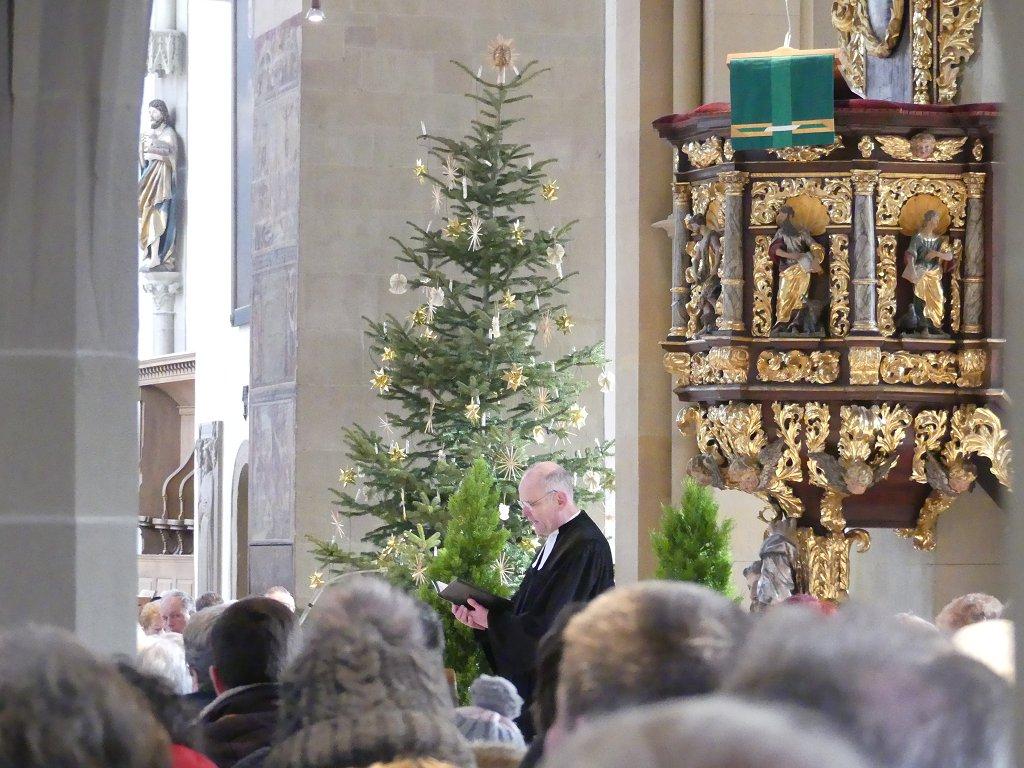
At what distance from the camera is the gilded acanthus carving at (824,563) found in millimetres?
9117

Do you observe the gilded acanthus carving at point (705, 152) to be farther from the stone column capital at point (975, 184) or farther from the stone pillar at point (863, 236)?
the stone column capital at point (975, 184)

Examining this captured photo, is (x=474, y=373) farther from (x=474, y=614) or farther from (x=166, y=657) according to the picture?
(x=166, y=657)

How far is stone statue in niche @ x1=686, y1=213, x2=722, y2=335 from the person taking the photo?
9.05 metres

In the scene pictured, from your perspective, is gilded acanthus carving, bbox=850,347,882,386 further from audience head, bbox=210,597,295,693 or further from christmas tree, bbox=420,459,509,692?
audience head, bbox=210,597,295,693

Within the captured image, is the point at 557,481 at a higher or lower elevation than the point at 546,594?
higher

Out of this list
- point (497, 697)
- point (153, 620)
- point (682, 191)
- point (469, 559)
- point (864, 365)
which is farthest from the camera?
point (153, 620)

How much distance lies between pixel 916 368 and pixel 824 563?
1074 mm

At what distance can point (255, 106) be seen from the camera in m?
15.9

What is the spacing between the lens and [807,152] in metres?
8.80

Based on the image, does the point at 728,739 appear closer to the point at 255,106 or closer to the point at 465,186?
the point at 465,186

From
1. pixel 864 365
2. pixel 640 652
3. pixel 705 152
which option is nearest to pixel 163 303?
pixel 705 152

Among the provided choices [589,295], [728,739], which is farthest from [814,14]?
[728,739]

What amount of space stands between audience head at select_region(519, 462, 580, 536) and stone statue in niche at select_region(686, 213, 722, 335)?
1.26 meters

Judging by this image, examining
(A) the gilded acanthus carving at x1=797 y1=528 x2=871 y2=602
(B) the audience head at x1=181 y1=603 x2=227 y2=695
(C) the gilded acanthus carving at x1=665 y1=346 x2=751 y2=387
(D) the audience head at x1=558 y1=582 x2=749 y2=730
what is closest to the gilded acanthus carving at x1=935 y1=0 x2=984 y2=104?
(C) the gilded acanthus carving at x1=665 y1=346 x2=751 y2=387
